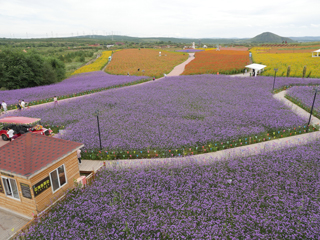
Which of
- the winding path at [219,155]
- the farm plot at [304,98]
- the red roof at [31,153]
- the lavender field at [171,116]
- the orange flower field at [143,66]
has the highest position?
the orange flower field at [143,66]

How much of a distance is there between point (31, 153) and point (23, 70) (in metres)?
37.1

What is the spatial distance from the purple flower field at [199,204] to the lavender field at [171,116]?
406 cm

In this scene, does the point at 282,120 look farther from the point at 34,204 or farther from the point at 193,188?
the point at 34,204

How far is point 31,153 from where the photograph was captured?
10.3m

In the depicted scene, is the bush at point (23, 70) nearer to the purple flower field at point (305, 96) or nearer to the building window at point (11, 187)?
the building window at point (11, 187)

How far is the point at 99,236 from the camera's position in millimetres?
7930

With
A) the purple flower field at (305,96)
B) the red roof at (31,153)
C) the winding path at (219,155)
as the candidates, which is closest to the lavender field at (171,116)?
the winding path at (219,155)

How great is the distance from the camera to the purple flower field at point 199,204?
795 cm

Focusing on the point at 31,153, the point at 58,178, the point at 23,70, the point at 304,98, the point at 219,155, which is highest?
the point at 23,70

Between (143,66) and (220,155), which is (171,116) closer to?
(220,155)

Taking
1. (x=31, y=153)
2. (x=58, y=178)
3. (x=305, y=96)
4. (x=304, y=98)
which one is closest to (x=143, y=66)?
(x=305, y=96)

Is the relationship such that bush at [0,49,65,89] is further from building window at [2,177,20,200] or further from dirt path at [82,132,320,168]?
building window at [2,177,20,200]

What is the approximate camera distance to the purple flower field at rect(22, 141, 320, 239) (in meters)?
7.95

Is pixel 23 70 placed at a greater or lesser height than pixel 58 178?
greater
